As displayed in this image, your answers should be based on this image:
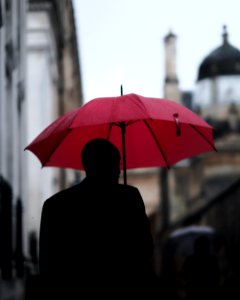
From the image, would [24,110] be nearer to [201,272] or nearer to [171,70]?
[201,272]

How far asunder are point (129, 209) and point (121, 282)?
36 cm

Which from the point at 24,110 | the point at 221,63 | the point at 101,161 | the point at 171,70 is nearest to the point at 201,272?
the point at 24,110

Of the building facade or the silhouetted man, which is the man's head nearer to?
the silhouetted man

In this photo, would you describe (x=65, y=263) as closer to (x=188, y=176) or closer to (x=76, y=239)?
(x=76, y=239)

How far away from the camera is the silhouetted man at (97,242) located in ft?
13.3

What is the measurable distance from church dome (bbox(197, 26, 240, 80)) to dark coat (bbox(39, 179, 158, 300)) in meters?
42.3

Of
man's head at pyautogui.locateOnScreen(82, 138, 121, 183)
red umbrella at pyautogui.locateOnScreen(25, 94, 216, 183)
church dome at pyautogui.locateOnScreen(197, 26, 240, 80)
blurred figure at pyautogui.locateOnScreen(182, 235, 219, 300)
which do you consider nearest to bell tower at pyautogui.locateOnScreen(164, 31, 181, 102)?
church dome at pyautogui.locateOnScreen(197, 26, 240, 80)

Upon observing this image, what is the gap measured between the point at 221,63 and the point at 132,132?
4144 cm

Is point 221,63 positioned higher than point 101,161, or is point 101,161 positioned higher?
point 101,161

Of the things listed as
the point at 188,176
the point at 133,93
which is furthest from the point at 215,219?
the point at 188,176

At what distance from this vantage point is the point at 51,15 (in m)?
16.6

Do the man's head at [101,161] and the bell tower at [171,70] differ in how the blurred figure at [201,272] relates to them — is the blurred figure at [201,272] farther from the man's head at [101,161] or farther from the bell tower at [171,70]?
the bell tower at [171,70]

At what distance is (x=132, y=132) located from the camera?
5.86 m

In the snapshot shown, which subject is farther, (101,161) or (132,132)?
(132,132)
